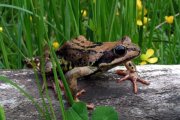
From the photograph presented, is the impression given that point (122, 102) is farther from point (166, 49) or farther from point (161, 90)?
point (166, 49)

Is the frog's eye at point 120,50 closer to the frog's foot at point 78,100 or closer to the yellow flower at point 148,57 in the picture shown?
the frog's foot at point 78,100

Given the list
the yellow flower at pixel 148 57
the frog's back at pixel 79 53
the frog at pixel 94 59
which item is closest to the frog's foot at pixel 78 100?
the frog at pixel 94 59

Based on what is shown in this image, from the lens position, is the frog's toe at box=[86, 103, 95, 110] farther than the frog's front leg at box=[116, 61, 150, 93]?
No

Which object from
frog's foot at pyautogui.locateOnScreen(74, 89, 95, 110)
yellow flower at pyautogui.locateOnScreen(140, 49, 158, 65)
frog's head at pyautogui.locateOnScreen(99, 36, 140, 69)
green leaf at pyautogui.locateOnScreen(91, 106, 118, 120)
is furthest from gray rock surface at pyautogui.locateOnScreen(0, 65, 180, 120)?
yellow flower at pyautogui.locateOnScreen(140, 49, 158, 65)

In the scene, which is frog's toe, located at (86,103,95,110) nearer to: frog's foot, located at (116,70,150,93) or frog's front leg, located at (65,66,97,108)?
frog's front leg, located at (65,66,97,108)

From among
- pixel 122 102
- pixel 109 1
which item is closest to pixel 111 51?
pixel 122 102

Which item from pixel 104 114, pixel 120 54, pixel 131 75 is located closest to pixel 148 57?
pixel 131 75
